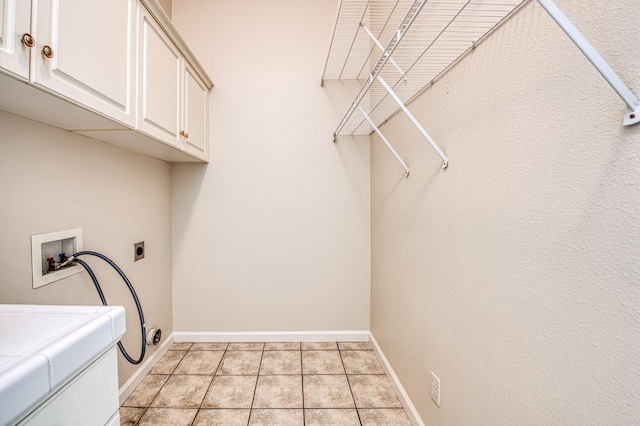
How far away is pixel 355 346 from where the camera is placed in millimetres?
2188

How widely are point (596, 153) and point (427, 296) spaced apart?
876mm

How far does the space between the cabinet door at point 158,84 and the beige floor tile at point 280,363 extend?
1648mm

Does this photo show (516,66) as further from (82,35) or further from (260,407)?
(260,407)

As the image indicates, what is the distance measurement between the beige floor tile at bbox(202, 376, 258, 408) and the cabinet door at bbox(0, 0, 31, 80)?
1760mm

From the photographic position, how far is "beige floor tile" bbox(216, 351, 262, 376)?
1.83m

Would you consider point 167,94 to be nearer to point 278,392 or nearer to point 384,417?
point 278,392

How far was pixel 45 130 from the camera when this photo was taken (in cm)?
112

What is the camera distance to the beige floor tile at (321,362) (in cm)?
186

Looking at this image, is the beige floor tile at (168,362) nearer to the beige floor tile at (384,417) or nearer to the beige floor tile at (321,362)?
the beige floor tile at (321,362)

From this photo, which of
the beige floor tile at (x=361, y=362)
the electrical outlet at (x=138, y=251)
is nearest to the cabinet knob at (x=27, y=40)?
the electrical outlet at (x=138, y=251)

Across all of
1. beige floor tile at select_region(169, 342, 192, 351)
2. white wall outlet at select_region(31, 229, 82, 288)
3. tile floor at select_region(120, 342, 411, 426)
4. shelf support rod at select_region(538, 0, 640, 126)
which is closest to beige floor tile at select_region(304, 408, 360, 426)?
tile floor at select_region(120, 342, 411, 426)

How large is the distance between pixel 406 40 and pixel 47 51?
1510mm

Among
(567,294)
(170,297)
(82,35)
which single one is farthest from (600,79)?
(170,297)

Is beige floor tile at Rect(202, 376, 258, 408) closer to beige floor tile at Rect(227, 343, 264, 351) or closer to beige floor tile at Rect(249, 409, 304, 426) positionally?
beige floor tile at Rect(249, 409, 304, 426)
